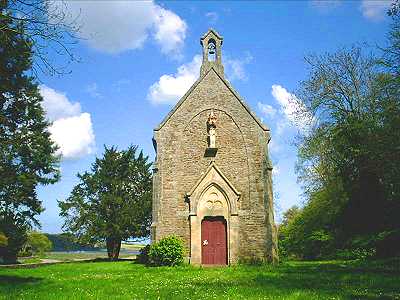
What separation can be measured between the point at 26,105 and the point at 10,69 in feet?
61.6

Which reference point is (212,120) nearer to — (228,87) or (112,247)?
(228,87)

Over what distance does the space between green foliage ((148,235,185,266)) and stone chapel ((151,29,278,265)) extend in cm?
89

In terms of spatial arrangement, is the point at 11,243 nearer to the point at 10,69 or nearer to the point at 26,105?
the point at 26,105

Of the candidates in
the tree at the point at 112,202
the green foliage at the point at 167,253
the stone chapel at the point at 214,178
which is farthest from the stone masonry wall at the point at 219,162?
the tree at the point at 112,202

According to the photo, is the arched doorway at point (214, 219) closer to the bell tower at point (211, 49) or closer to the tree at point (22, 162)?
the bell tower at point (211, 49)

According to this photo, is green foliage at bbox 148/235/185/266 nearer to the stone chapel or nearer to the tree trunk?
the stone chapel

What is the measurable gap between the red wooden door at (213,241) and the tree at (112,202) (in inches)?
634

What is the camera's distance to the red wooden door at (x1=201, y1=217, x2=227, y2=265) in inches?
950

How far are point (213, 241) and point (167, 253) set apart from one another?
311 cm

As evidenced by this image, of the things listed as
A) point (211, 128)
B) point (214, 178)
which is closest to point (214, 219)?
point (214, 178)

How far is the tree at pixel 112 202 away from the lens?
39156 millimetres

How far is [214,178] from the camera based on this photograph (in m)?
24.9

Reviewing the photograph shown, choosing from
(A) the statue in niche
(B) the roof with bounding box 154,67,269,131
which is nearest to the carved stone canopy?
(A) the statue in niche

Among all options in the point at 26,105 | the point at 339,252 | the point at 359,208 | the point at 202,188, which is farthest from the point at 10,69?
the point at 339,252
